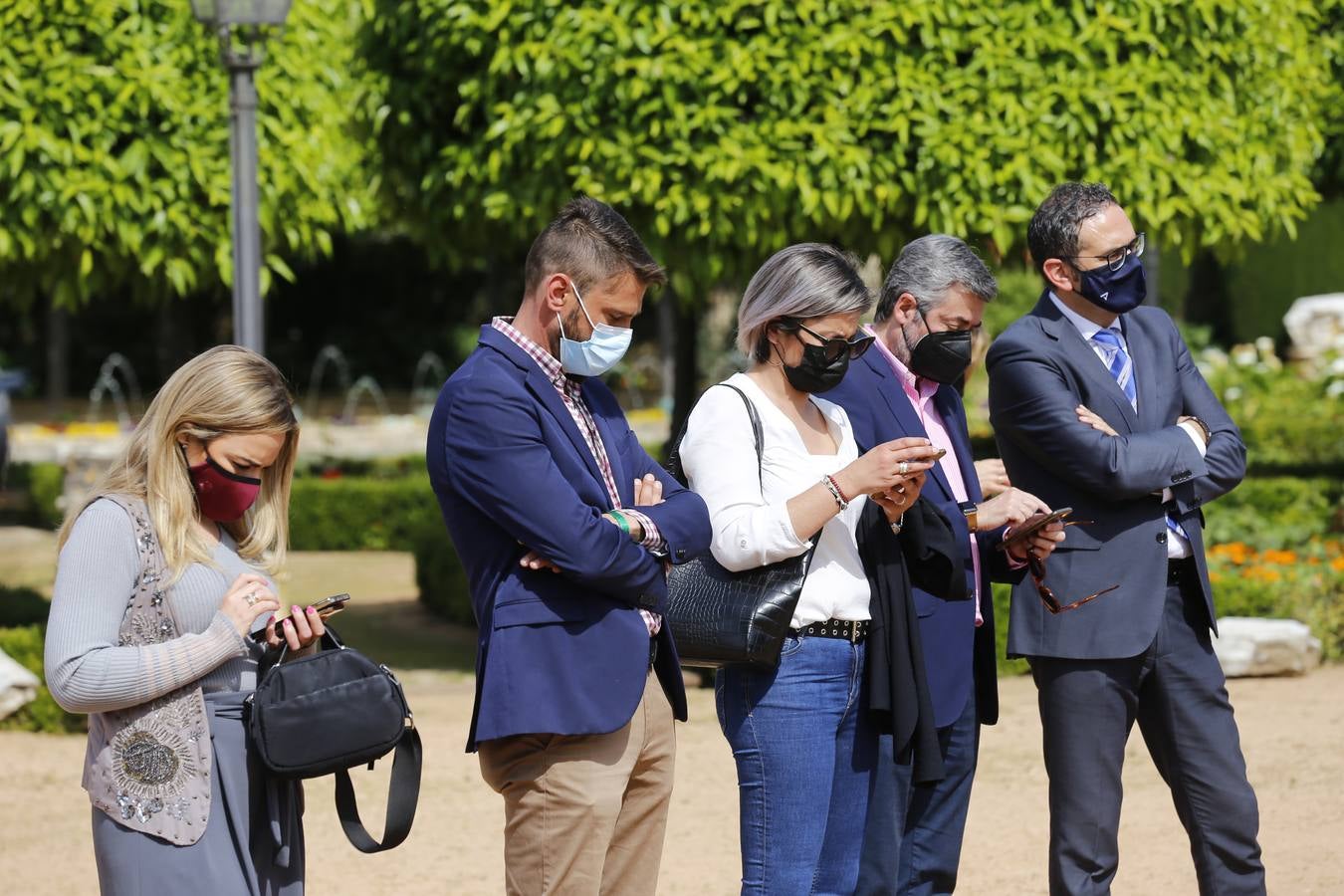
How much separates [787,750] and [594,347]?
89 cm

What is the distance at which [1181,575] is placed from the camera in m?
3.88

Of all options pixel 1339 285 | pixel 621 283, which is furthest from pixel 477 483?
pixel 1339 285

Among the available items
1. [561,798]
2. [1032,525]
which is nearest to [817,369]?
[1032,525]

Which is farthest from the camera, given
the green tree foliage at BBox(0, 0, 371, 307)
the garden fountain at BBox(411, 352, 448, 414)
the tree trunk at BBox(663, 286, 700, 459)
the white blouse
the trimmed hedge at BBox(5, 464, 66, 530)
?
the garden fountain at BBox(411, 352, 448, 414)

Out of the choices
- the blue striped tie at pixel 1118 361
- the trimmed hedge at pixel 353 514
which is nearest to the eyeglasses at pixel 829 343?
the blue striped tie at pixel 1118 361

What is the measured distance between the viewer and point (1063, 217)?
388 cm

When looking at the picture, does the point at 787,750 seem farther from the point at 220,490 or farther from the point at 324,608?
the point at 220,490

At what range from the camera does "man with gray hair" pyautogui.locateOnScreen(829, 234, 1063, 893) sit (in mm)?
3547

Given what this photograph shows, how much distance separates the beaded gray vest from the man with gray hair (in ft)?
4.73

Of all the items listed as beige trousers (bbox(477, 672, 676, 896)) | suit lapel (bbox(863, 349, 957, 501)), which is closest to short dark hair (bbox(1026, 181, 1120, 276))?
suit lapel (bbox(863, 349, 957, 501))

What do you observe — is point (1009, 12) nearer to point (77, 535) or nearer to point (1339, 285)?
point (77, 535)

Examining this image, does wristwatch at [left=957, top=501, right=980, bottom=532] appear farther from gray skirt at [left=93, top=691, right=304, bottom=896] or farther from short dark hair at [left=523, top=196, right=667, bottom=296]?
gray skirt at [left=93, top=691, right=304, bottom=896]

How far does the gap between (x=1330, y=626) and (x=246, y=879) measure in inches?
270

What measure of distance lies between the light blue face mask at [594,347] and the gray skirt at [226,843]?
2.87ft
